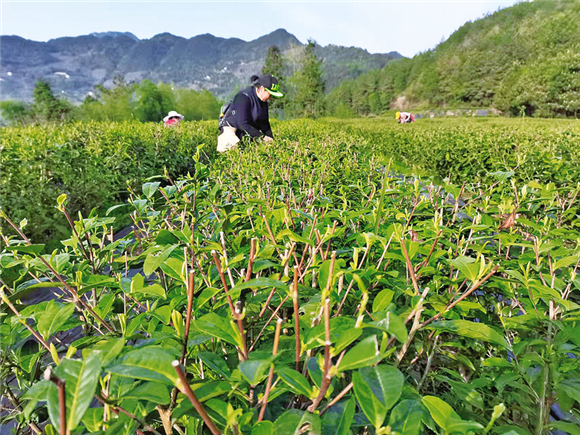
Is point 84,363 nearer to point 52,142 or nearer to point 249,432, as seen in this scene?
point 249,432

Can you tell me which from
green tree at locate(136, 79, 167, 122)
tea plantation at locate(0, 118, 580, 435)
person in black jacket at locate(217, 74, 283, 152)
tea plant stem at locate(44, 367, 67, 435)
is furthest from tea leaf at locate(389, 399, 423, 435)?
green tree at locate(136, 79, 167, 122)

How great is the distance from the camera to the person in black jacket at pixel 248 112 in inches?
259

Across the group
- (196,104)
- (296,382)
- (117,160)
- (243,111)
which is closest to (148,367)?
(296,382)

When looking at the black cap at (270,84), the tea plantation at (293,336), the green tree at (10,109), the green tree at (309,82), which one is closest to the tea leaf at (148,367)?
the tea plantation at (293,336)

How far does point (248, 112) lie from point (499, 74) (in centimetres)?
8384

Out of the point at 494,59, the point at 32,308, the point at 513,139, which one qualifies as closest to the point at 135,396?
the point at 32,308

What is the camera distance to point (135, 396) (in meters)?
0.50

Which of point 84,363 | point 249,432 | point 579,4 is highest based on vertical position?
point 579,4

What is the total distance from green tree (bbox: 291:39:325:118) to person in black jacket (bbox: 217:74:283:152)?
33.5 meters

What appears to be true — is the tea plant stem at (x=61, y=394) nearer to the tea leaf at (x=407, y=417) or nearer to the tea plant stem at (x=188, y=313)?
the tea plant stem at (x=188, y=313)

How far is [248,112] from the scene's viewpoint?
6707 millimetres

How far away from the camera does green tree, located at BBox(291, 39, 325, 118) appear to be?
38250 millimetres

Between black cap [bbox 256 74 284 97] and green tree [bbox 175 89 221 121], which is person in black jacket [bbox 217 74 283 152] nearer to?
black cap [bbox 256 74 284 97]

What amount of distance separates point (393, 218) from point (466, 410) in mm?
985
